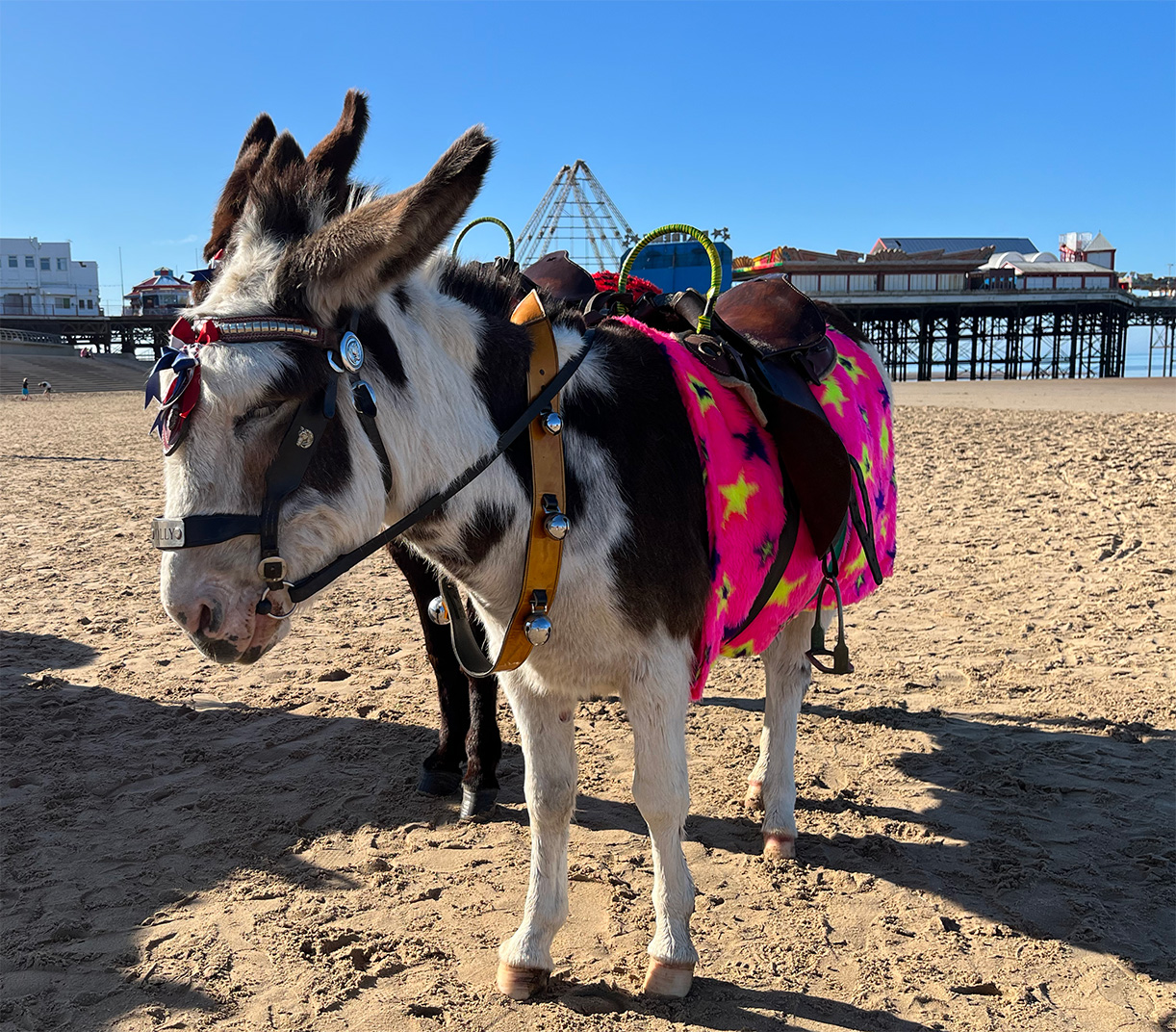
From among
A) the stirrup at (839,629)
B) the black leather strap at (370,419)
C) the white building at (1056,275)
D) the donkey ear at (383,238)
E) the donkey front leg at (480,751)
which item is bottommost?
the donkey front leg at (480,751)

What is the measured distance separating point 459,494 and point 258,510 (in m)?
0.47

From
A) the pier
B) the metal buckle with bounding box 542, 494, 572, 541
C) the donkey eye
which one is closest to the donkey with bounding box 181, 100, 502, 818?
the donkey eye

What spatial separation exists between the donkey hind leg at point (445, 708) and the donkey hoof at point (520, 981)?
134 cm

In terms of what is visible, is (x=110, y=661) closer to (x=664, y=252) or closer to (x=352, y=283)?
(x=664, y=252)

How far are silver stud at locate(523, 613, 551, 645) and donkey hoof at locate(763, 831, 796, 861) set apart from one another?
1774 mm

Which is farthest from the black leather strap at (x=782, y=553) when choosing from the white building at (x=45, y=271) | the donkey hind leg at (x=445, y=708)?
the white building at (x=45, y=271)

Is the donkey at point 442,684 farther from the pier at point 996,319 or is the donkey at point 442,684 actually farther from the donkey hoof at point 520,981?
the pier at point 996,319

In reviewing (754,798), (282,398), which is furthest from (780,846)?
(282,398)

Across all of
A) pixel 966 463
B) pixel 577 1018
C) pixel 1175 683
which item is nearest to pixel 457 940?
pixel 577 1018

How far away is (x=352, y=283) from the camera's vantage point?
1.77 meters

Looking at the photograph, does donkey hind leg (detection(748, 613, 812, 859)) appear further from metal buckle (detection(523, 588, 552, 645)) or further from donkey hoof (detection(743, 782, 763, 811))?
metal buckle (detection(523, 588, 552, 645))

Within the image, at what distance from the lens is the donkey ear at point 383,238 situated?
170cm

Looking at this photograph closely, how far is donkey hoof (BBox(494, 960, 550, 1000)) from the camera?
259cm

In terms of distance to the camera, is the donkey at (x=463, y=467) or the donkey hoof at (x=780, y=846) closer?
the donkey at (x=463, y=467)
